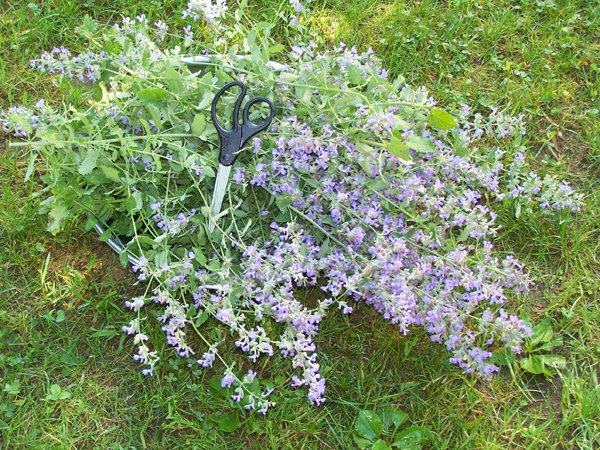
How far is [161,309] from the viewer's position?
2227 mm

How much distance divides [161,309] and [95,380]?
295mm

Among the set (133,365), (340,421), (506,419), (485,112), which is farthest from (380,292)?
(485,112)

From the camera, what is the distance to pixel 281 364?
220 centimetres

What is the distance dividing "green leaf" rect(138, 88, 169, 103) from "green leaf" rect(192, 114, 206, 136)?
11 centimetres

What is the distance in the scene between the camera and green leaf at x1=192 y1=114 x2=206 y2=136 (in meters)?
1.94

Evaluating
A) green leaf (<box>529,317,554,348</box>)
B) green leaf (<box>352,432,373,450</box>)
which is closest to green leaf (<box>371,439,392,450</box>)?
green leaf (<box>352,432,373,450</box>)

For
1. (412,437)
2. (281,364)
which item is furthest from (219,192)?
(412,437)

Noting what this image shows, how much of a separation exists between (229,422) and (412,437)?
21.8 inches

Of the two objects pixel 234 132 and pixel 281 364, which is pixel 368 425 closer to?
pixel 281 364

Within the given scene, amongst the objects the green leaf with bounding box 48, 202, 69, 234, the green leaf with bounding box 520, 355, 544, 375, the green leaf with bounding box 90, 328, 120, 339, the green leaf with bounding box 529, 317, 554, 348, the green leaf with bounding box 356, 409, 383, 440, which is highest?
the green leaf with bounding box 48, 202, 69, 234

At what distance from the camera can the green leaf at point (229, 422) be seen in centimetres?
212

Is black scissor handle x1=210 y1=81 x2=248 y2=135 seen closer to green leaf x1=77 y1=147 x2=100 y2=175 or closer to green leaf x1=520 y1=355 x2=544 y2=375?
green leaf x1=77 y1=147 x2=100 y2=175

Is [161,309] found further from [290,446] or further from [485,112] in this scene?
[485,112]

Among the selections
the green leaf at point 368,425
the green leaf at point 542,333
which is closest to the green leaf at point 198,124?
the green leaf at point 368,425
